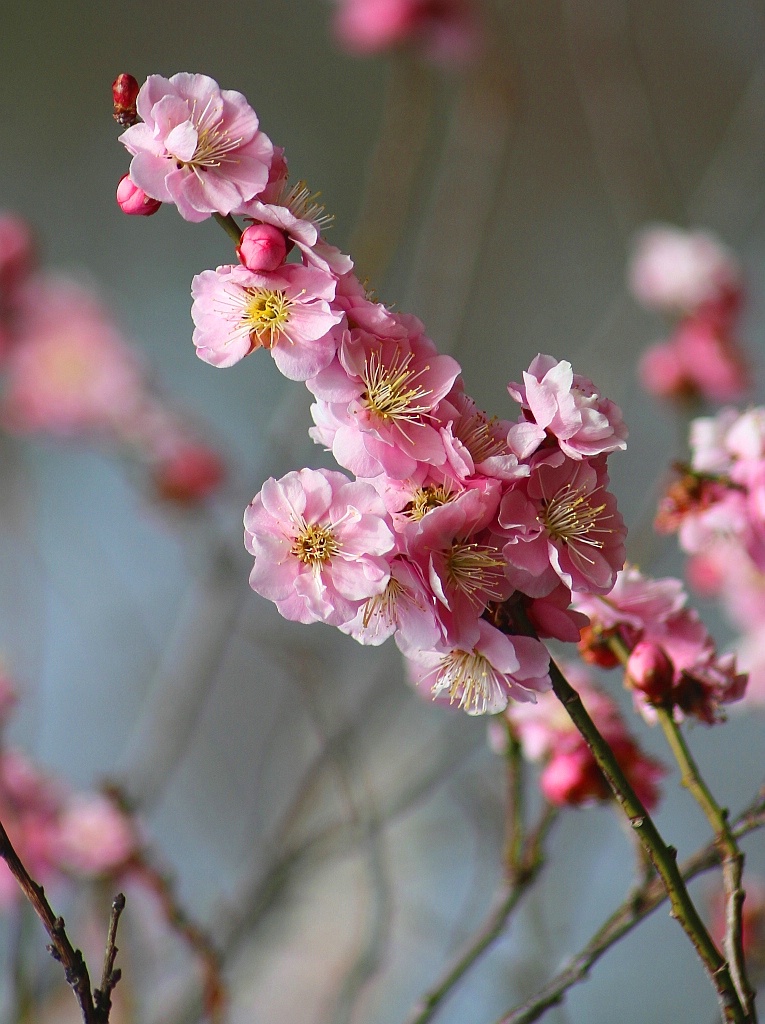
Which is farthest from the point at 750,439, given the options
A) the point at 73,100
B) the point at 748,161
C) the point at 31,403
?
the point at 73,100

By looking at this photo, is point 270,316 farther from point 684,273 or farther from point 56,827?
point 684,273

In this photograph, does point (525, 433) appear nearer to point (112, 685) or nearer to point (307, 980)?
point (307, 980)

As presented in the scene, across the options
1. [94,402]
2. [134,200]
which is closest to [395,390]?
[134,200]

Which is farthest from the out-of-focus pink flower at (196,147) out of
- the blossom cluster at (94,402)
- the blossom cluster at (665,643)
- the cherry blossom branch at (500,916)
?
the blossom cluster at (94,402)

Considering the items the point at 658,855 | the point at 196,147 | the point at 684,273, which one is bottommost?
the point at 658,855

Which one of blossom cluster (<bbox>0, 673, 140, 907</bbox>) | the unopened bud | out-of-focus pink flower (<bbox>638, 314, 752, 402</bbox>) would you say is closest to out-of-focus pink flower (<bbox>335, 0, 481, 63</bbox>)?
out-of-focus pink flower (<bbox>638, 314, 752, 402</bbox>)

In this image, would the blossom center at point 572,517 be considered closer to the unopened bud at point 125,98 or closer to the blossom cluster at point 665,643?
the blossom cluster at point 665,643
